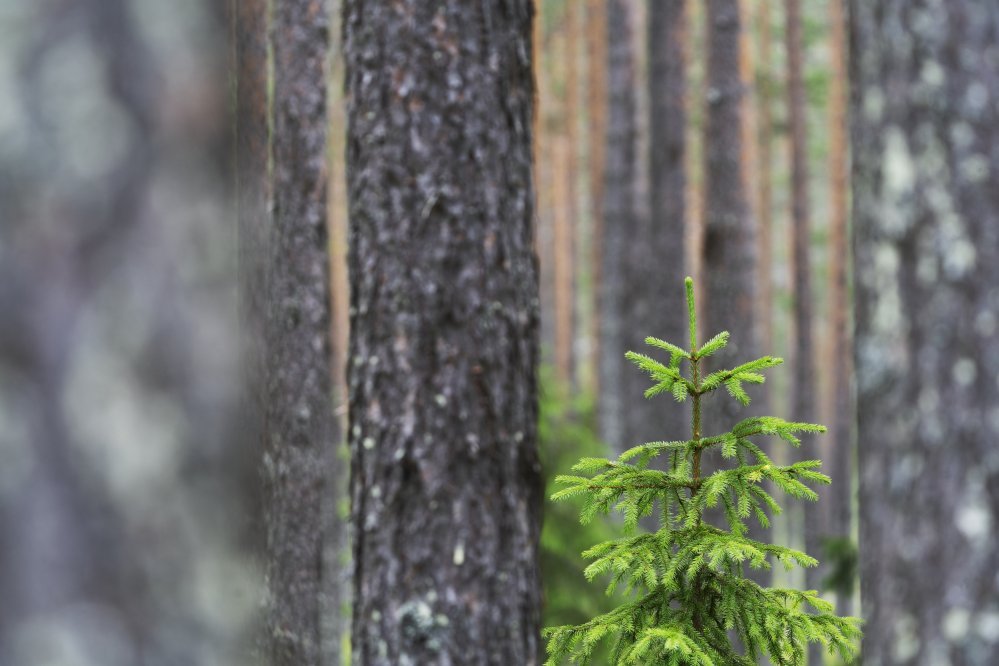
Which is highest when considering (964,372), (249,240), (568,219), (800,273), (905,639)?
(568,219)

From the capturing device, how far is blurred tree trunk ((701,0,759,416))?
31.4ft

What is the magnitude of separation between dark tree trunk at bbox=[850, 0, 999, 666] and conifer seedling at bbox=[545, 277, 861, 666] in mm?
589

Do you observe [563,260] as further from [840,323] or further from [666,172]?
[666,172]

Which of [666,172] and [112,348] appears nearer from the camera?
[112,348]

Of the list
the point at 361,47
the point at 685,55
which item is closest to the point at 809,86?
the point at 685,55

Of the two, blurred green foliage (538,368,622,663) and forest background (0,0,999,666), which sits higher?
forest background (0,0,999,666)

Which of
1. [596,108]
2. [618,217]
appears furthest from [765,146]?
[618,217]

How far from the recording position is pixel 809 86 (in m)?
21.6

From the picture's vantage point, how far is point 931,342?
333 centimetres

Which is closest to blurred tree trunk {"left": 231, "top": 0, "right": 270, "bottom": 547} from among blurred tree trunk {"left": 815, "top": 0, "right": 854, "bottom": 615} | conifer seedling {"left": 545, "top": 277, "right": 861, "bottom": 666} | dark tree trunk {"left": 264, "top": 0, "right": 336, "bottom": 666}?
conifer seedling {"left": 545, "top": 277, "right": 861, "bottom": 666}

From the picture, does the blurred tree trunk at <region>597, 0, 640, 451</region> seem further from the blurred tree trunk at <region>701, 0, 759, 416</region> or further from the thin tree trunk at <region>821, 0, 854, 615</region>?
the thin tree trunk at <region>821, 0, 854, 615</region>

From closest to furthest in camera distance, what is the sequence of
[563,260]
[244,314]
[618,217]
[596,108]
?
1. [244,314]
2. [618,217]
3. [596,108]
4. [563,260]

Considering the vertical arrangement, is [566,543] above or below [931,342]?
below

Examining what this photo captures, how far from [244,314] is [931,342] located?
290 cm
